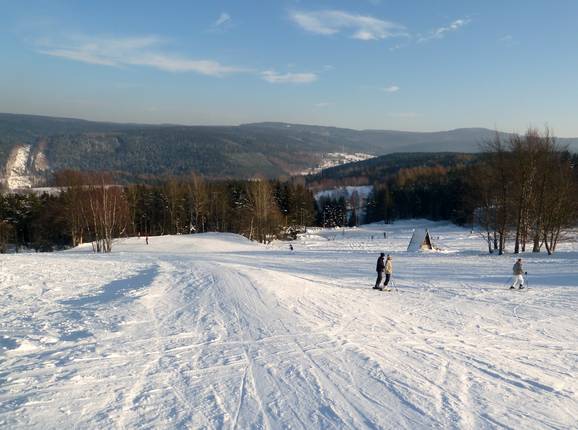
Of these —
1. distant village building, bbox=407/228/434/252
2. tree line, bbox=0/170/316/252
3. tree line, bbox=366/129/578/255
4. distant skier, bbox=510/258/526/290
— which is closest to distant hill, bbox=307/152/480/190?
tree line, bbox=0/170/316/252

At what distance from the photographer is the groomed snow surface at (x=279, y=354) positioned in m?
6.12

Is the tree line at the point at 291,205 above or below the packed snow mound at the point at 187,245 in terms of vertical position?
above

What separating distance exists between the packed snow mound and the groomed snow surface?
67.2ft

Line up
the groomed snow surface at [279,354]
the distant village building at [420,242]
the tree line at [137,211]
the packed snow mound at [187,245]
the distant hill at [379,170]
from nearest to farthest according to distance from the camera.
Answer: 1. the groomed snow surface at [279,354]
2. the packed snow mound at [187,245]
3. the distant village building at [420,242]
4. the tree line at [137,211]
5. the distant hill at [379,170]

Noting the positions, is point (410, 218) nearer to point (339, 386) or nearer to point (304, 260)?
point (304, 260)

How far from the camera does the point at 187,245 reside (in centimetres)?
4025

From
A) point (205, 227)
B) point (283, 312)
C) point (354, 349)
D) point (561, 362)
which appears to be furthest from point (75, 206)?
point (561, 362)

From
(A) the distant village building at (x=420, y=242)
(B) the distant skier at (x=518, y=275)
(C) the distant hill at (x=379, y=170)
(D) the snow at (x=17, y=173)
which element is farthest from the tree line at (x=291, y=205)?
(D) the snow at (x=17, y=173)

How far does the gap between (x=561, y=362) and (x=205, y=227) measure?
6472 cm

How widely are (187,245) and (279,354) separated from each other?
33.0m

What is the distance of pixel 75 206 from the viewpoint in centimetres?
4584

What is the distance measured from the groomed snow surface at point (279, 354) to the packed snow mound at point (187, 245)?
67.2 feet

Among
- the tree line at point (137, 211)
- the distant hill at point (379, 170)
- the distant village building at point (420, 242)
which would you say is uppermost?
the distant hill at point (379, 170)

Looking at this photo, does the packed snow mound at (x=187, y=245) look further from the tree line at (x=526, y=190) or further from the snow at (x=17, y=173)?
the snow at (x=17, y=173)
